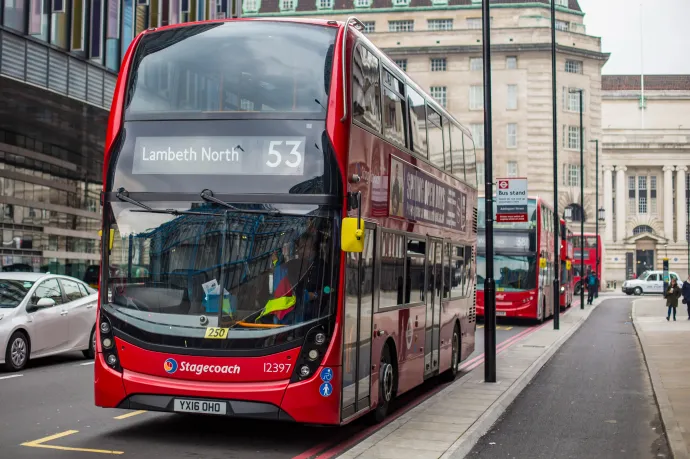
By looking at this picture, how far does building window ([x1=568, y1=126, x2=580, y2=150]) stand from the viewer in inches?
3103

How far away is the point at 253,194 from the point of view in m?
9.07

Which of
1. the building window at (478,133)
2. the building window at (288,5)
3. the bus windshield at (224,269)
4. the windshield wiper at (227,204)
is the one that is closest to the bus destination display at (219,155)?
the windshield wiper at (227,204)

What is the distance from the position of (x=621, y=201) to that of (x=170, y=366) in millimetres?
100596

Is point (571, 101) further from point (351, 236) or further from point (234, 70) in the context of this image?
point (351, 236)

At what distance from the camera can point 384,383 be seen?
10.7 meters

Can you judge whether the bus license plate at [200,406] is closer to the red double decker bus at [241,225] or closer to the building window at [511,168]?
the red double decker bus at [241,225]

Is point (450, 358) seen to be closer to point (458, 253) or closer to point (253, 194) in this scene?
point (458, 253)

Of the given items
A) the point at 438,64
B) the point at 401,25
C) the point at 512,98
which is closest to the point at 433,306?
the point at 512,98

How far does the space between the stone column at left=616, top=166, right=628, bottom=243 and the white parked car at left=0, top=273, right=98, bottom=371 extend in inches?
3664

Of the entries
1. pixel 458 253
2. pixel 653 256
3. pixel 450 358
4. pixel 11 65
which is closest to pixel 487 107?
pixel 458 253

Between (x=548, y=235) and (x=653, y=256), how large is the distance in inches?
2841

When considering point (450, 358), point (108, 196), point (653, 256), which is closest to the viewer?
point (108, 196)

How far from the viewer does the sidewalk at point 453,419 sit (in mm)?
8914

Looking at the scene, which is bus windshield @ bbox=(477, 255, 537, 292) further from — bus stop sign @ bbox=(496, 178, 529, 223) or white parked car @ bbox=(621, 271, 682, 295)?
white parked car @ bbox=(621, 271, 682, 295)
